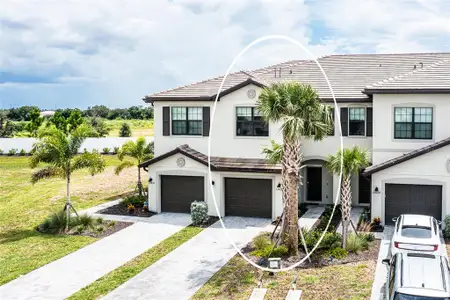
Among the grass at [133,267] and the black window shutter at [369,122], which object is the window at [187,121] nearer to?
the grass at [133,267]

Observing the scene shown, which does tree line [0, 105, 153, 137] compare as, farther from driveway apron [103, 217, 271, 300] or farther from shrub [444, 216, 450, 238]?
shrub [444, 216, 450, 238]

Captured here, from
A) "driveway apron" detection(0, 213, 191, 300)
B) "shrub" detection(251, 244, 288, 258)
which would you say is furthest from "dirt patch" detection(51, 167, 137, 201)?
"shrub" detection(251, 244, 288, 258)

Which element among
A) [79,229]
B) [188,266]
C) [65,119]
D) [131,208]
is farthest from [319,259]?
[65,119]

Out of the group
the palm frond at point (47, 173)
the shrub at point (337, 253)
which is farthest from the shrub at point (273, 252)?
the palm frond at point (47, 173)

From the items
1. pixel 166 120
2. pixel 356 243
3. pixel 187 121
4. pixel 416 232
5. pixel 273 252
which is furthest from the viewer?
pixel 166 120

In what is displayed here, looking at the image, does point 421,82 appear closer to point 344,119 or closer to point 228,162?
point 344,119

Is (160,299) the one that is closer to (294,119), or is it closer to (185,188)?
(294,119)
